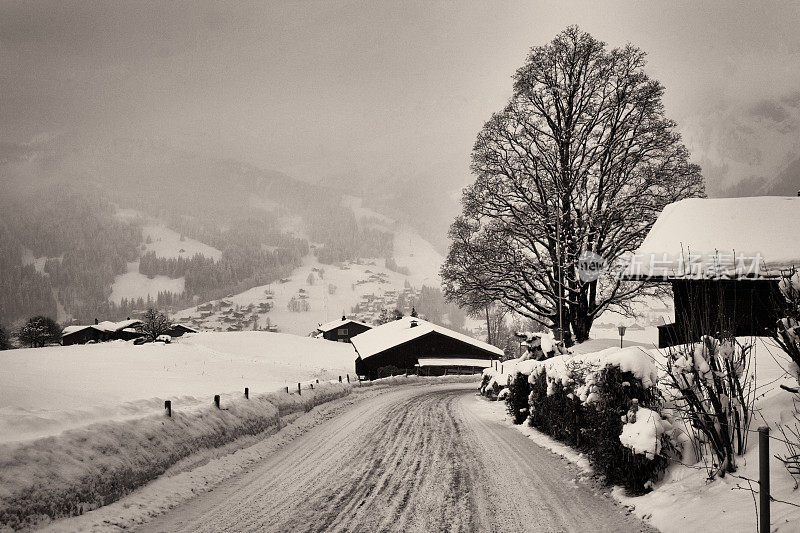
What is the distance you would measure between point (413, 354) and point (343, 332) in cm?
5446

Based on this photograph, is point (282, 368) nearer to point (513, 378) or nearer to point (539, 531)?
point (513, 378)

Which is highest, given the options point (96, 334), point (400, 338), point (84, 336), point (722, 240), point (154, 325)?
point (722, 240)

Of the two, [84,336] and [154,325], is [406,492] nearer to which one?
[154,325]

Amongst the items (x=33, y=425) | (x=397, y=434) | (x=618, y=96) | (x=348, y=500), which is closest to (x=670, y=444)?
(x=348, y=500)

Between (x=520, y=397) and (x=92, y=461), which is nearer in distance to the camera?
(x=92, y=461)

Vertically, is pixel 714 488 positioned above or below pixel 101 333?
below

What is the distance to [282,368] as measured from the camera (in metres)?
42.3

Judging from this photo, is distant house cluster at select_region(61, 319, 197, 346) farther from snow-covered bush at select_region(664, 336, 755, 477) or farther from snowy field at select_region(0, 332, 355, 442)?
snow-covered bush at select_region(664, 336, 755, 477)

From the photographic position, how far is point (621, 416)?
7230mm

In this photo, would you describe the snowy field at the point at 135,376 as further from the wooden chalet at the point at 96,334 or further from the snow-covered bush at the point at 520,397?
the wooden chalet at the point at 96,334

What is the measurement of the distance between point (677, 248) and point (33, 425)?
14.9m

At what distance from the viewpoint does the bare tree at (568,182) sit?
631 inches

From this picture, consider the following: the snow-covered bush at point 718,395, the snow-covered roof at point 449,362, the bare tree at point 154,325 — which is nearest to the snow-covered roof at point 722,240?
the snow-covered bush at point 718,395

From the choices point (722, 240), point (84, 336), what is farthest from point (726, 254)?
point (84, 336)
